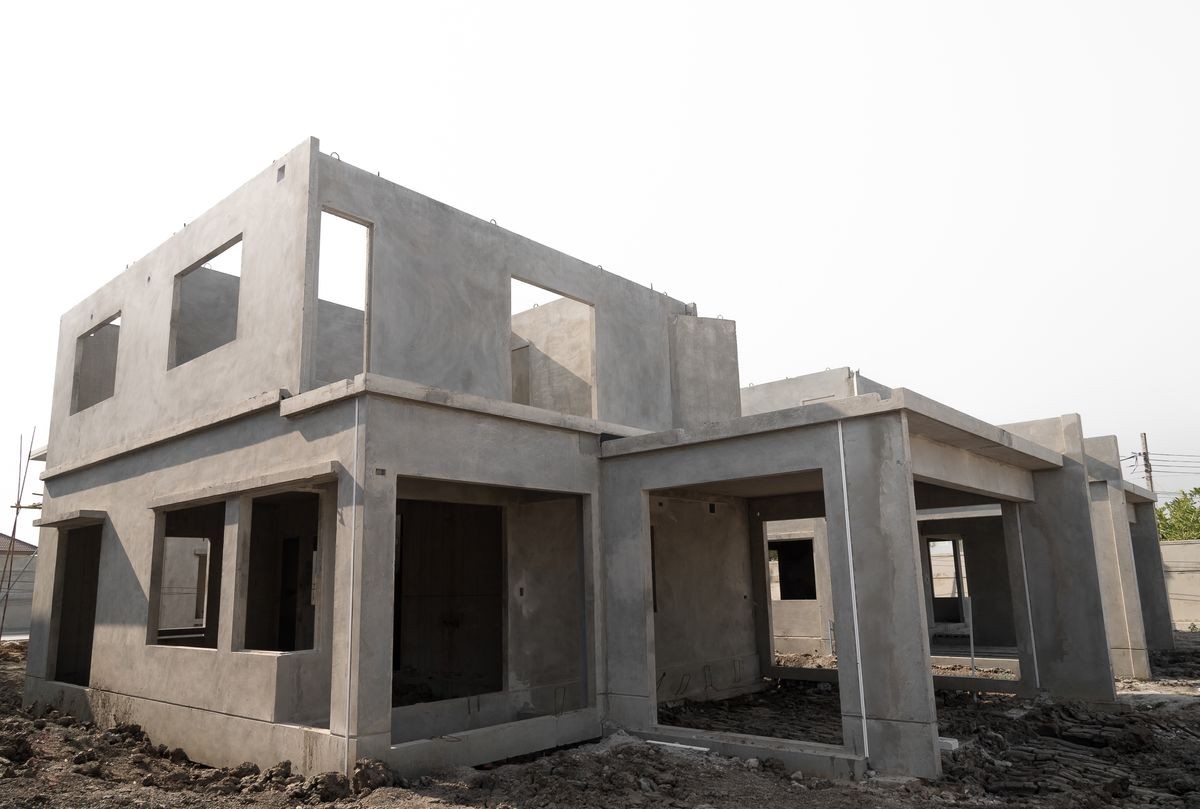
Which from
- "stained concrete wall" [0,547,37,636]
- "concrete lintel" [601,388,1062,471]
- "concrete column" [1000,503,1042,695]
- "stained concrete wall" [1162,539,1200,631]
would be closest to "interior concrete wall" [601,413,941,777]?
"concrete lintel" [601,388,1062,471]

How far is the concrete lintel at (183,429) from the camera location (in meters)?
9.59

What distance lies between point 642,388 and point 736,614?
427 centimetres

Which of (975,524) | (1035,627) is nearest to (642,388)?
(1035,627)

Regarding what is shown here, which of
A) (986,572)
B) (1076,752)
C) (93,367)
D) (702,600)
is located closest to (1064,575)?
(1076,752)

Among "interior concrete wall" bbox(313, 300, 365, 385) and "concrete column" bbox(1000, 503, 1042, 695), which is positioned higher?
"interior concrete wall" bbox(313, 300, 365, 385)

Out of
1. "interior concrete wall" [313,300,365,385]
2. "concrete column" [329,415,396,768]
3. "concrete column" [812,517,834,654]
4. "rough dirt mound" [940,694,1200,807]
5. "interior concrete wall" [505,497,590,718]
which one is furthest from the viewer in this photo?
"concrete column" [812,517,834,654]

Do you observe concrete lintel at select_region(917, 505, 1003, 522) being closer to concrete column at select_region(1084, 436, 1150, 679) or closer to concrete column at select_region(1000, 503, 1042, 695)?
concrete column at select_region(1084, 436, 1150, 679)

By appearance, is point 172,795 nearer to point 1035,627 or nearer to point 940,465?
point 940,465

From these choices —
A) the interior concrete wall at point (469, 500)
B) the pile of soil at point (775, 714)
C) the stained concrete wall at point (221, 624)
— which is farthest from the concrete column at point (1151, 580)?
the stained concrete wall at point (221, 624)

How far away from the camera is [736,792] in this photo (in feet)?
24.5

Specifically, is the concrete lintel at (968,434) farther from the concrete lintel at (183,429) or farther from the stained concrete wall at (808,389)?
the stained concrete wall at (808,389)

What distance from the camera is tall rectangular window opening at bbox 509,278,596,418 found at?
1429cm

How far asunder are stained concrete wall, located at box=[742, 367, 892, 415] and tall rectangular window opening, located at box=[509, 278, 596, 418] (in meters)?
7.65

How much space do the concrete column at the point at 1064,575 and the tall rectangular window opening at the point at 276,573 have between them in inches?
459
